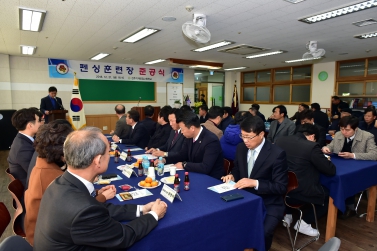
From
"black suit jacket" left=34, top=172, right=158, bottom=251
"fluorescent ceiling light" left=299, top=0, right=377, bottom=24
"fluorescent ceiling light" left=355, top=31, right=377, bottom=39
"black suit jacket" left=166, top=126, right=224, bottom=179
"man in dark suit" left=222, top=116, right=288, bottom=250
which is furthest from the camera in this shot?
"fluorescent ceiling light" left=355, top=31, right=377, bottom=39

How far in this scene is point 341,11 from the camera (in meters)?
3.83

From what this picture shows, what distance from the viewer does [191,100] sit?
456 inches

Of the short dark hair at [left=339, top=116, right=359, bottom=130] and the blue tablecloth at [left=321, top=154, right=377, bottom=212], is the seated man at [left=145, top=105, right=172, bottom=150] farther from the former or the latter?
the short dark hair at [left=339, top=116, right=359, bottom=130]

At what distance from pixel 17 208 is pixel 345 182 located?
309 cm

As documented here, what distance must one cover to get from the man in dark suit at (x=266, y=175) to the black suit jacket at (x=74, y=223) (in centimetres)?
117

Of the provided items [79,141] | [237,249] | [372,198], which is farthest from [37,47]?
[372,198]

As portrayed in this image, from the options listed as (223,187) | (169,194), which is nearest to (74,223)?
(169,194)

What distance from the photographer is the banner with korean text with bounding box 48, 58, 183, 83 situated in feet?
28.7

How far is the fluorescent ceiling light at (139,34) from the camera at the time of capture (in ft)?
16.4

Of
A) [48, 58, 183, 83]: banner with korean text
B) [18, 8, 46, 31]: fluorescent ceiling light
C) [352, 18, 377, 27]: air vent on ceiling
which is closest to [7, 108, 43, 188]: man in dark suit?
[18, 8, 46, 31]: fluorescent ceiling light

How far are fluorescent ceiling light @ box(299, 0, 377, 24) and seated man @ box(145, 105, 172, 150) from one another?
288 cm

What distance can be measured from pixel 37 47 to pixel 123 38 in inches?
110

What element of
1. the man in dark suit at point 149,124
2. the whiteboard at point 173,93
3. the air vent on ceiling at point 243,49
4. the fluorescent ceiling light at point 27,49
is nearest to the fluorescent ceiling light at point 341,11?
the air vent on ceiling at point 243,49

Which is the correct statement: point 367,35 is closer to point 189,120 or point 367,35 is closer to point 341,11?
point 341,11
